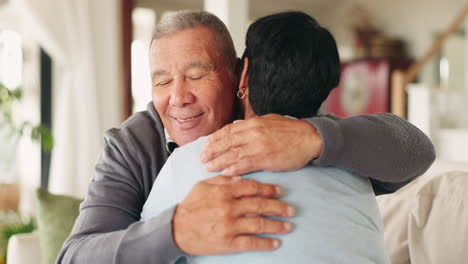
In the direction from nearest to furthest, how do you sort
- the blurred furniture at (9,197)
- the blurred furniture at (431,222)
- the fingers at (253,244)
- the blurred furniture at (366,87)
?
the fingers at (253,244), the blurred furniture at (431,222), the blurred furniture at (9,197), the blurred furniture at (366,87)

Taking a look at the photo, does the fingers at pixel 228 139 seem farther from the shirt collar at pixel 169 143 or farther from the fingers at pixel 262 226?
the shirt collar at pixel 169 143

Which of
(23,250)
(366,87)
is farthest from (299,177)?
(366,87)

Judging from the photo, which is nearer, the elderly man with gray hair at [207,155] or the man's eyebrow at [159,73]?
the elderly man with gray hair at [207,155]

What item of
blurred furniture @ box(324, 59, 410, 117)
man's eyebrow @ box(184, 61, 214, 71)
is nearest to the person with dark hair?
man's eyebrow @ box(184, 61, 214, 71)

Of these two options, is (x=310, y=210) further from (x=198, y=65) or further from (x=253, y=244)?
(x=198, y=65)

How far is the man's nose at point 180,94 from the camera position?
1411mm

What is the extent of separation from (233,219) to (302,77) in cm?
32

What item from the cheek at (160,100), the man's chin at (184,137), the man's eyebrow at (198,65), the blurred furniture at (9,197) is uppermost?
the man's eyebrow at (198,65)

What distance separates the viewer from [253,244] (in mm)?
953

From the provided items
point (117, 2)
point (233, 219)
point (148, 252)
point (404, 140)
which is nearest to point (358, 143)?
point (404, 140)

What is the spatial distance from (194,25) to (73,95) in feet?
11.0

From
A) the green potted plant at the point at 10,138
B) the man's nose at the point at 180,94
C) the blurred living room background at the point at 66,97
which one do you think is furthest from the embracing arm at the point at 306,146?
the green potted plant at the point at 10,138

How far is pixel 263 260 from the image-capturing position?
0.96 meters

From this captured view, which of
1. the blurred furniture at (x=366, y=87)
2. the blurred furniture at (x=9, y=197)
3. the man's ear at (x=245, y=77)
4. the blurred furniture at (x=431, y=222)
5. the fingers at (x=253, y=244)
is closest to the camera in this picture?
the fingers at (x=253, y=244)
